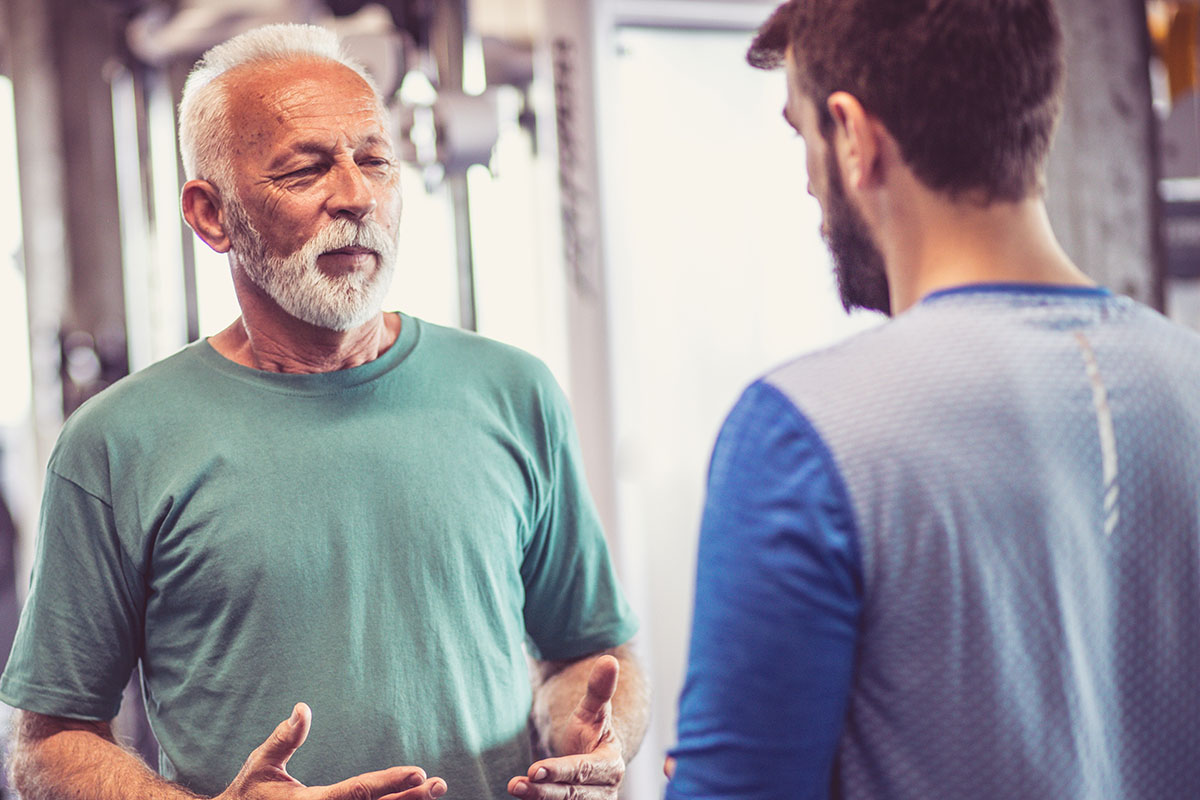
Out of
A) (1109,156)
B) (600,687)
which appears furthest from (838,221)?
(1109,156)

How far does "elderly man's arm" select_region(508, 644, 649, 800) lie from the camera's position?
3.80 feet

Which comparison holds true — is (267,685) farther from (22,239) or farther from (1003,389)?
(22,239)

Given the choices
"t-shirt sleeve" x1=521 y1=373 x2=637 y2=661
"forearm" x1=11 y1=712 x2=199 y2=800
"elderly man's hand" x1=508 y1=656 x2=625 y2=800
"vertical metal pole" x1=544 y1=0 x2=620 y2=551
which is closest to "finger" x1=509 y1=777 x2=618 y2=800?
"elderly man's hand" x1=508 y1=656 x2=625 y2=800

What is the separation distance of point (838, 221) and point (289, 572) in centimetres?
73

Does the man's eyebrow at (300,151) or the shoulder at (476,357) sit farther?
the shoulder at (476,357)

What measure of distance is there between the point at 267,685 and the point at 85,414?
1.27 feet

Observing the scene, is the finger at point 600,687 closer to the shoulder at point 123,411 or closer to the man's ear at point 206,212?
the shoulder at point 123,411

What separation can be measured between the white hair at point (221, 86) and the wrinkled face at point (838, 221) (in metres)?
0.69

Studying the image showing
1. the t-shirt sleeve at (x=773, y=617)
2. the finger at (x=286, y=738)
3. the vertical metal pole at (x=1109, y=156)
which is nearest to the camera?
the t-shirt sleeve at (x=773, y=617)

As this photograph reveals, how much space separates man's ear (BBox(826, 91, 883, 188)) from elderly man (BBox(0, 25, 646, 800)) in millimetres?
581

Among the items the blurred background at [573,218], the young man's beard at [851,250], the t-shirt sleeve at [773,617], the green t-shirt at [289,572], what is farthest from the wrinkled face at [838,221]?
the blurred background at [573,218]

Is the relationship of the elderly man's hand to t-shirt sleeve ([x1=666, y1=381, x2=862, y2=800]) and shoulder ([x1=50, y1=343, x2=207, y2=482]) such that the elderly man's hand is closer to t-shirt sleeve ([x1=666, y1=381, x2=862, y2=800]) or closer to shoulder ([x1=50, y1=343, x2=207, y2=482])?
t-shirt sleeve ([x1=666, y1=381, x2=862, y2=800])

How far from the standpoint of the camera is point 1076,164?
10.6ft

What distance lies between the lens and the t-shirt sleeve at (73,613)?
1.19m
